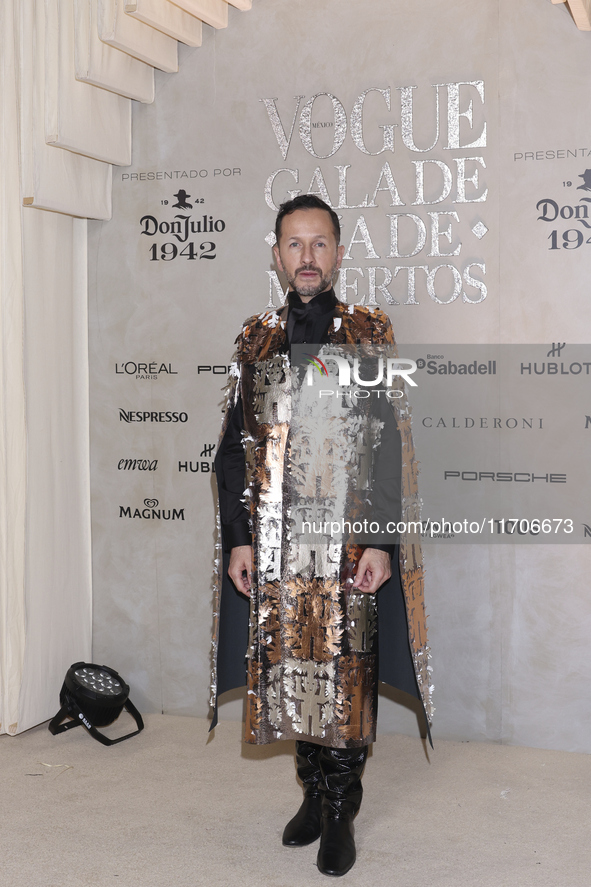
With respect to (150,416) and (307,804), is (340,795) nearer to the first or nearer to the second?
(307,804)

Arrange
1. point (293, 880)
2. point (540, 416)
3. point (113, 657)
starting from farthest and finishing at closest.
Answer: point (113, 657) → point (540, 416) → point (293, 880)

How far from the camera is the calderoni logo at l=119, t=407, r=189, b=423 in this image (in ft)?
11.3

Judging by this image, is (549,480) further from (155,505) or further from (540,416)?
(155,505)

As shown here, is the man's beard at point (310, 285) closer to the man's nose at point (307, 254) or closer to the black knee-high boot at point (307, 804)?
the man's nose at point (307, 254)

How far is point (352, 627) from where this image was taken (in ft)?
7.75

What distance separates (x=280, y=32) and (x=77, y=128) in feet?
2.84

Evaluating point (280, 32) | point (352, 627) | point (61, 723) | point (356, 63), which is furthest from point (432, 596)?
point (280, 32)

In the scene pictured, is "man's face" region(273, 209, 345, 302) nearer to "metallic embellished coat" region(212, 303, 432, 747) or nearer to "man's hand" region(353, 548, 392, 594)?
"metallic embellished coat" region(212, 303, 432, 747)

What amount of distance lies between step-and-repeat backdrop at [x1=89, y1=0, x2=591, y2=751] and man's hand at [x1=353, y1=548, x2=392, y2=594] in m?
0.88

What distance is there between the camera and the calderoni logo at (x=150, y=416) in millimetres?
3448

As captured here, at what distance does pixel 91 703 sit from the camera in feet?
10.5

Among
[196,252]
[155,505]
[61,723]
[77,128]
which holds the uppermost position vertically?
[77,128]

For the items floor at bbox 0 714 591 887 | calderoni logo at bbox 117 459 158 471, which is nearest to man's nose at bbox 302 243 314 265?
calderoni logo at bbox 117 459 158 471

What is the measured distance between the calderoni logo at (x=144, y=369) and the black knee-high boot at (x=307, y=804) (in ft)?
5.32
